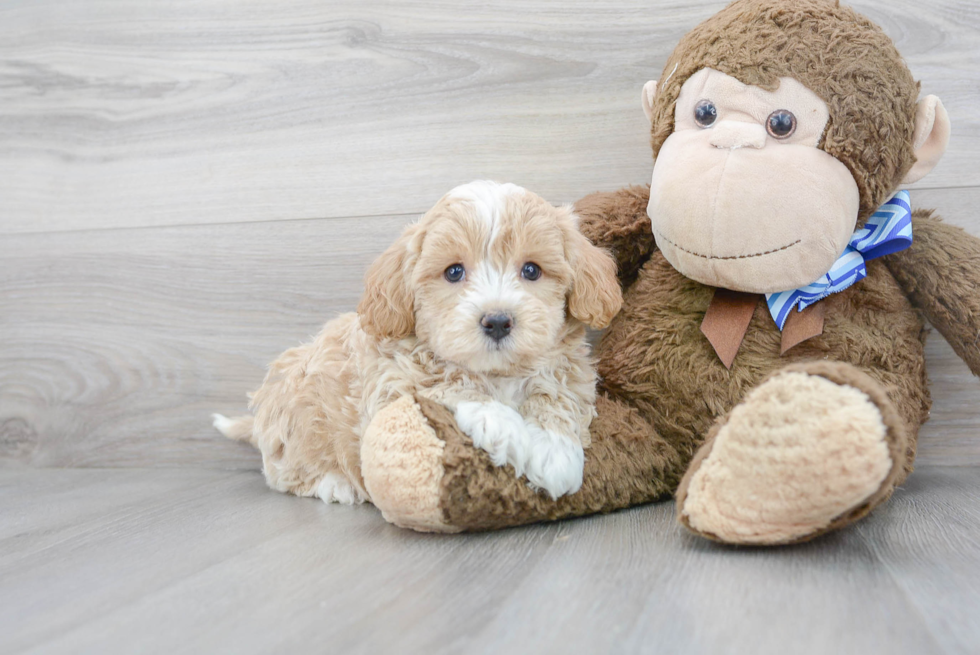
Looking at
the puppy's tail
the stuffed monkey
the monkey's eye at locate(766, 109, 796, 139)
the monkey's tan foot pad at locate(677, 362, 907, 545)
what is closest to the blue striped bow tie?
the stuffed monkey

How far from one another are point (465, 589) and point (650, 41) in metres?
1.14

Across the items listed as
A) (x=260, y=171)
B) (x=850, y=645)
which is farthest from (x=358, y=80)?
(x=850, y=645)

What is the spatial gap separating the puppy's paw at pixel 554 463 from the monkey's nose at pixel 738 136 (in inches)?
19.2

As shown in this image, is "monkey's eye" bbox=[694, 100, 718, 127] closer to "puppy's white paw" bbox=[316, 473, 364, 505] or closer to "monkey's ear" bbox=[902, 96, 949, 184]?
"monkey's ear" bbox=[902, 96, 949, 184]

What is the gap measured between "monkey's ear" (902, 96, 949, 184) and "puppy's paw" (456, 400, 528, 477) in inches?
28.1

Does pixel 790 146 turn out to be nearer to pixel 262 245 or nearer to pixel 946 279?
pixel 946 279

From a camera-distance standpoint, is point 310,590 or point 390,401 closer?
point 310,590

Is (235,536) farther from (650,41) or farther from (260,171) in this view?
(650,41)

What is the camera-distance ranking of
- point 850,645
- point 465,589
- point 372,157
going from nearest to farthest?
point 850,645 → point 465,589 → point 372,157

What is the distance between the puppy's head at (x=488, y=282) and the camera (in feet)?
3.43

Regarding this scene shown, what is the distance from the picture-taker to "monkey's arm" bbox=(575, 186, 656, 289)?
1.32 meters

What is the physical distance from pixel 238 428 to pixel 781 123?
1209mm

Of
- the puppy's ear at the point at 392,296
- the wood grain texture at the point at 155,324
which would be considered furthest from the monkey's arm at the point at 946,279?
the wood grain texture at the point at 155,324

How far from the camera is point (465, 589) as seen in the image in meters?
0.83
